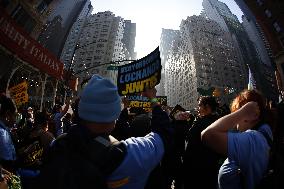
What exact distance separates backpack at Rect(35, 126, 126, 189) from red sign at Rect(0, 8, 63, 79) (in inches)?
415

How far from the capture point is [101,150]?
1.56m

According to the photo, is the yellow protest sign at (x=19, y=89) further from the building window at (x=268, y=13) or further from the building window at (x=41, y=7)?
the building window at (x=268, y=13)

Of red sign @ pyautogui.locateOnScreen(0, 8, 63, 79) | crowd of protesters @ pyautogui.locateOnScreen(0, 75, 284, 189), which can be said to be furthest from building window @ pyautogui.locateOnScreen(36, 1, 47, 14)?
crowd of protesters @ pyautogui.locateOnScreen(0, 75, 284, 189)

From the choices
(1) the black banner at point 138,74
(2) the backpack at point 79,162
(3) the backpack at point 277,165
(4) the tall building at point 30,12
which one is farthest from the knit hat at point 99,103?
(4) the tall building at point 30,12

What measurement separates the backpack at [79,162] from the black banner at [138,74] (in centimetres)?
388

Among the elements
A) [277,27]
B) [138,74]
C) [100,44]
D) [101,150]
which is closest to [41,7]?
[138,74]

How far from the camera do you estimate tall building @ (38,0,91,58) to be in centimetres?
5722

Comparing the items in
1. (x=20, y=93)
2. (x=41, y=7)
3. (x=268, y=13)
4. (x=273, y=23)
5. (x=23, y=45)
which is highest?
(x=268, y=13)

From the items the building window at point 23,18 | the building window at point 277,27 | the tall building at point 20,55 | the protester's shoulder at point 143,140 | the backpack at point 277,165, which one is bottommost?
the backpack at point 277,165

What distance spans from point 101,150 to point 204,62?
4538 inches

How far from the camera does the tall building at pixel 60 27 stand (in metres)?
57.2

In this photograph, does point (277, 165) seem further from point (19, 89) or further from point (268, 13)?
point (268, 13)

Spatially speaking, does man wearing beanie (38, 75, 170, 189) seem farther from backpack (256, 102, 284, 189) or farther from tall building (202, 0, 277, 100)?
tall building (202, 0, 277, 100)

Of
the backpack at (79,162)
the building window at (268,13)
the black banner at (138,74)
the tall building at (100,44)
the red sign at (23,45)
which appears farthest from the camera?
the tall building at (100,44)
